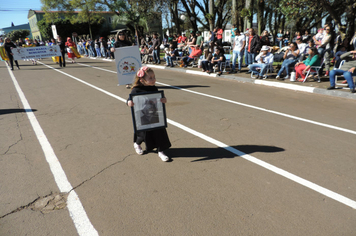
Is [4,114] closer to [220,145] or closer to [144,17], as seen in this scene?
[220,145]

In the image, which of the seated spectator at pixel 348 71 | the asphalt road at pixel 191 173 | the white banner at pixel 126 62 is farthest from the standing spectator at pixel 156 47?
the seated spectator at pixel 348 71

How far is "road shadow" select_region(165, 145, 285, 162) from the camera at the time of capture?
405 cm

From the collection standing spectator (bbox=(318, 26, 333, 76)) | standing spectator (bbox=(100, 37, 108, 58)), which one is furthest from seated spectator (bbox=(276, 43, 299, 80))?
standing spectator (bbox=(100, 37, 108, 58))

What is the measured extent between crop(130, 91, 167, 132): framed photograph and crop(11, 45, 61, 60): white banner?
644 inches

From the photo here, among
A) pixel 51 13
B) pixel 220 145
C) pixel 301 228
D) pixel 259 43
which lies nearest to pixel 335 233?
pixel 301 228

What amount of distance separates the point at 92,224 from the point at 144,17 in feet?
106

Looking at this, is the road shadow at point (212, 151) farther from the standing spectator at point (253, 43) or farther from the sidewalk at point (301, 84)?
the standing spectator at point (253, 43)

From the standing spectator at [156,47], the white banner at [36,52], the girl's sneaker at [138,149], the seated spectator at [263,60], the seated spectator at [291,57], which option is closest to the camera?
the girl's sneaker at [138,149]

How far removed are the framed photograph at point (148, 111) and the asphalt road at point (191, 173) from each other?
0.61 metres

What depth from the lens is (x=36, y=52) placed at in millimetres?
17891

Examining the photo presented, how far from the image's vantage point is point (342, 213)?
268cm

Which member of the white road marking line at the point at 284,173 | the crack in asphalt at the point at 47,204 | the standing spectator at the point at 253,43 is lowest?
the white road marking line at the point at 284,173

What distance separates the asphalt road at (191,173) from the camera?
2.64 metres

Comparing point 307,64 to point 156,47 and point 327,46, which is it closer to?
point 327,46
